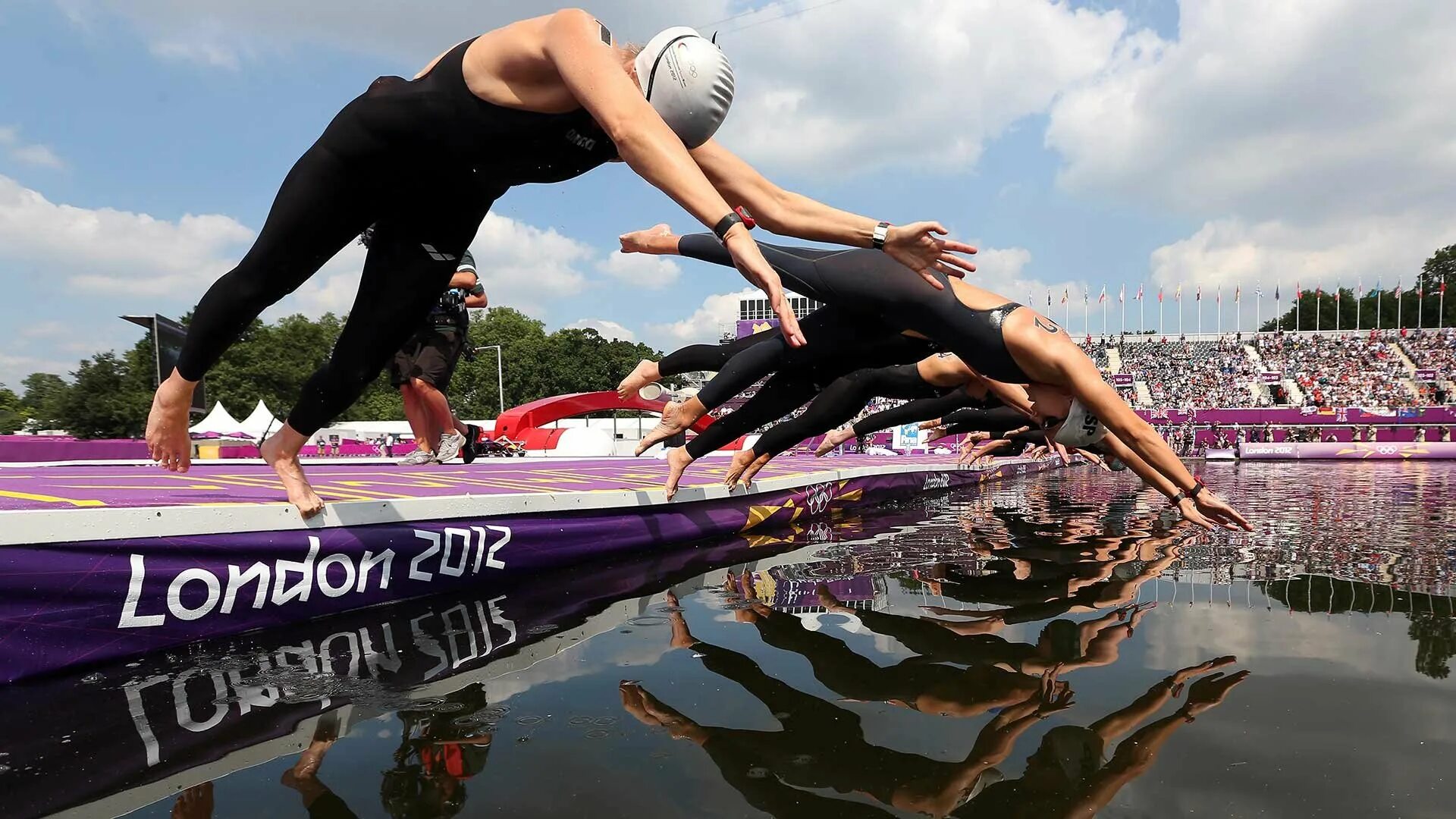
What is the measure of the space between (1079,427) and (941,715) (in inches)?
90.5

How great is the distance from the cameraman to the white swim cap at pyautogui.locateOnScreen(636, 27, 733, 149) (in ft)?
16.1

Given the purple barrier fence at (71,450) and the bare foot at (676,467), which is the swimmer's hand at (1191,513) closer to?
the bare foot at (676,467)

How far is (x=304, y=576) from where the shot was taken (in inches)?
98.0

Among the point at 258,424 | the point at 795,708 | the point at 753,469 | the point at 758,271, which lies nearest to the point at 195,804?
the point at 795,708

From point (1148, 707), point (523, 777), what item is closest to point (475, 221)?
point (523, 777)

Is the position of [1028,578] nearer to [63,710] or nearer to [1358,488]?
[63,710]

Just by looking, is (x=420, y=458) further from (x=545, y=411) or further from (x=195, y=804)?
(x=545, y=411)

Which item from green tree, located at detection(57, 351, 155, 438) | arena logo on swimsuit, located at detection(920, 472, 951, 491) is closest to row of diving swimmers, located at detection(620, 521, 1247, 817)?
arena logo on swimsuit, located at detection(920, 472, 951, 491)

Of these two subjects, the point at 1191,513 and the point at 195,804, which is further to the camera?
the point at 1191,513

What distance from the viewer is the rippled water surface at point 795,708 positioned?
4.25 feet

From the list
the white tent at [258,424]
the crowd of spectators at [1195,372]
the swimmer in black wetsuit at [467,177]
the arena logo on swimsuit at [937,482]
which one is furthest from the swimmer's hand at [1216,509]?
the crowd of spectators at [1195,372]

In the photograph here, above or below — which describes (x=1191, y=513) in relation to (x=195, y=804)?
above

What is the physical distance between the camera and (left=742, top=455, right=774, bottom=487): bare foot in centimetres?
554

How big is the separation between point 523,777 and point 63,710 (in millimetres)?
1158
